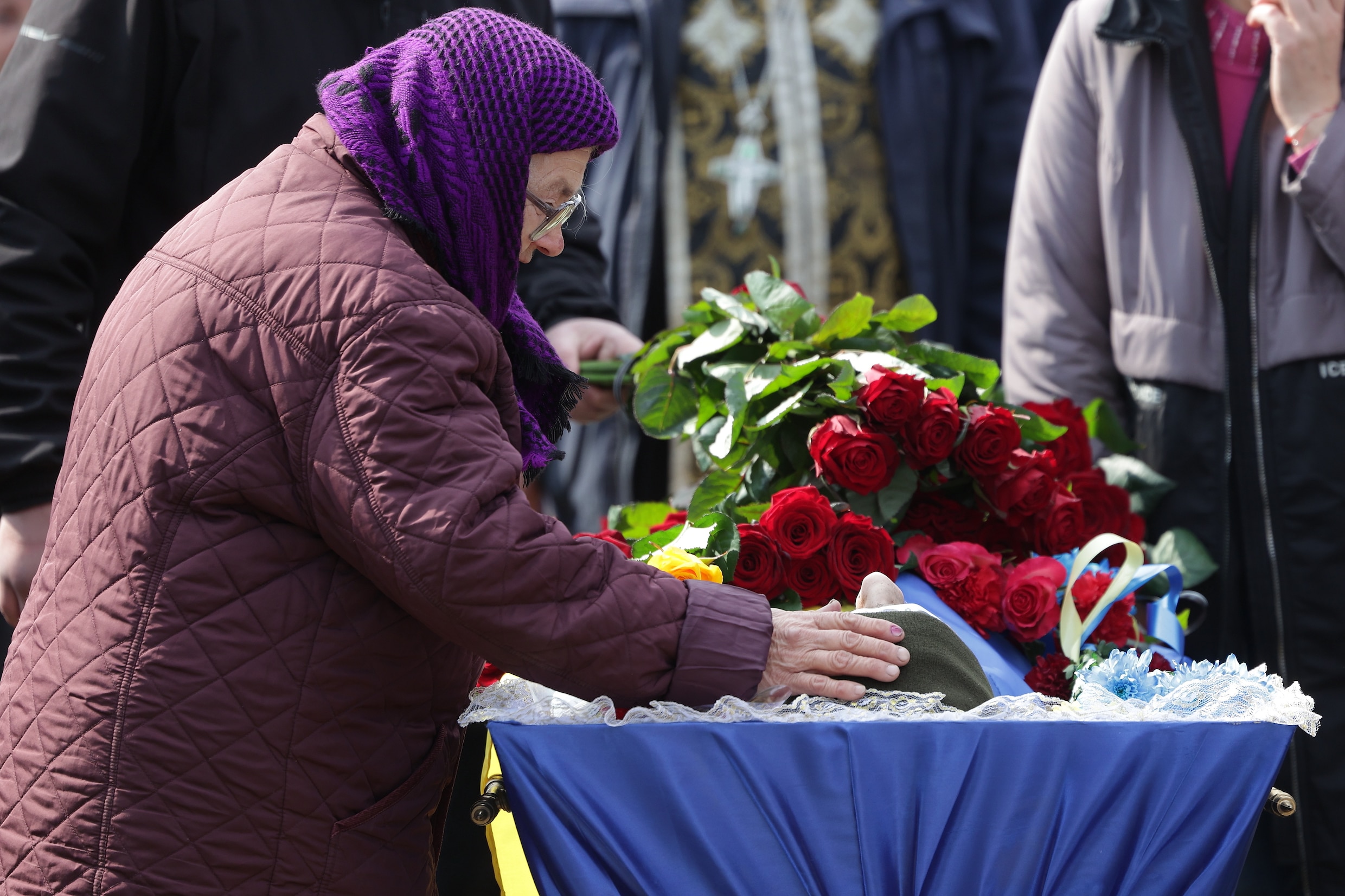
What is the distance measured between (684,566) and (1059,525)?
1.83ft

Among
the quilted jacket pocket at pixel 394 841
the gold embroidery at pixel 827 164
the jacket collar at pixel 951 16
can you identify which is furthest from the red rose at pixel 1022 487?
the jacket collar at pixel 951 16

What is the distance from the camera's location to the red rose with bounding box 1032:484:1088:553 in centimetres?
164

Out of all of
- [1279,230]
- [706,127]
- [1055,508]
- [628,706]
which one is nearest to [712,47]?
[706,127]

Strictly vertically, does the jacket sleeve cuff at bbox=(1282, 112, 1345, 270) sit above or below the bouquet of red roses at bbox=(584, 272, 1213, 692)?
above

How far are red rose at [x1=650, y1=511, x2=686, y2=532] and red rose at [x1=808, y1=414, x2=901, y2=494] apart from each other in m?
0.20

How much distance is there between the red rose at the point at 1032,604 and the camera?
→ 1498 millimetres

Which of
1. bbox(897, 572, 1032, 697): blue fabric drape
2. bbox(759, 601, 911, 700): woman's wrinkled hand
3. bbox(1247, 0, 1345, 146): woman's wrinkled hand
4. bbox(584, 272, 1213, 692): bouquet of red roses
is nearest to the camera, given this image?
bbox(759, 601, 911, 700): woman's wrinkled hand

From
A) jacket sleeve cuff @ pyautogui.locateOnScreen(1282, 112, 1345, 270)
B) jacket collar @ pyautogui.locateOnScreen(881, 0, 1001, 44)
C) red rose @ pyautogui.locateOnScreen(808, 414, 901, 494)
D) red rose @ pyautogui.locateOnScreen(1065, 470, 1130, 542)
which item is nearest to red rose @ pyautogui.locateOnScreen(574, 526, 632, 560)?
red rose @ pyautogui.locateOnScreen(808, 414, 901, 494)

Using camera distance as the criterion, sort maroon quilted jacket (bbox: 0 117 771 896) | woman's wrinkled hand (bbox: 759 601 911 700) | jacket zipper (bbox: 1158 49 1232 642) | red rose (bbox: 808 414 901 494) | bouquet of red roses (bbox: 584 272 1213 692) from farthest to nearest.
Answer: jacket zipper (bbox: 1158 49 1232 642), red rose (bbox: 808 414 901 494), bouquet of red roses (bbox: 584 272 1213 692), woman's wrinkled hand (bbox: 759 601 911 700), maroon quilted jacket (bbox: 0 117 771 896)

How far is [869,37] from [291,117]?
5.77ft

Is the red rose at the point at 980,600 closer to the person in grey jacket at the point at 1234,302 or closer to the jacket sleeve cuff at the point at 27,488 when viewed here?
the person in grey jacket at the point at 1234,302

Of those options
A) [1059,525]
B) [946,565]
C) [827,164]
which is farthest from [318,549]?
[827,164]

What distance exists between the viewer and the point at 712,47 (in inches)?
122

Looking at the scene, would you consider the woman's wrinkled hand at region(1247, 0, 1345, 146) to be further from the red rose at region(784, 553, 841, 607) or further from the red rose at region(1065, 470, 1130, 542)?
the red rose at region(784, 553, 841, 607)
